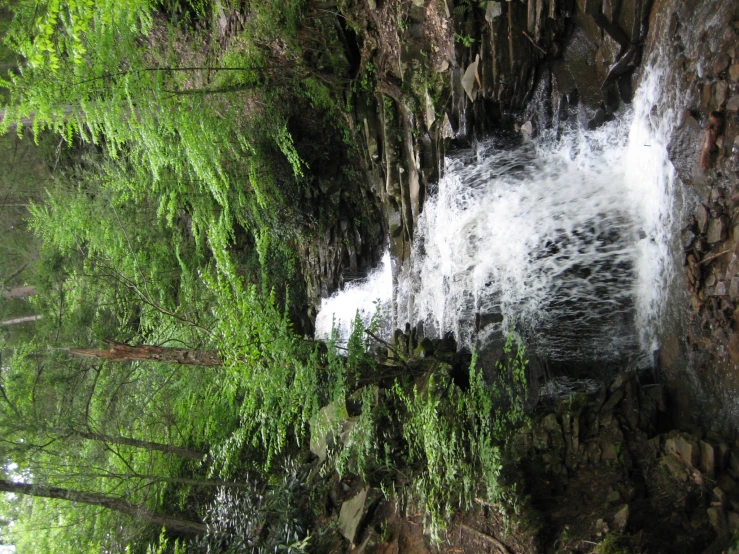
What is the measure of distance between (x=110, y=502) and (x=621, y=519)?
632cm

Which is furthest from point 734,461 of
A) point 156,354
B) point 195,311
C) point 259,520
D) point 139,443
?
point 195,311

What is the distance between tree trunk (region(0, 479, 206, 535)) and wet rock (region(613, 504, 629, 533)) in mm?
5191

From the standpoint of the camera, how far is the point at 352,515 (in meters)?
5.00

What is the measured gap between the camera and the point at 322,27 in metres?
5.86

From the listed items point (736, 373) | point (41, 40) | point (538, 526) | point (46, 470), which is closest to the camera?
point (736, 373)

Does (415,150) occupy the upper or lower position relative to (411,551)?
upper

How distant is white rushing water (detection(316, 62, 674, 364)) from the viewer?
3889 millimetres

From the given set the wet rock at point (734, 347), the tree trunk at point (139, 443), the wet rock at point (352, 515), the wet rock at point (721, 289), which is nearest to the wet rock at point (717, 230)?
the wet rock at point (721, 289)

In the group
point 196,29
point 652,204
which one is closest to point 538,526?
point 652,204

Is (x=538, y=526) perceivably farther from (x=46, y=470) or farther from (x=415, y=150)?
(x=46, y=470)

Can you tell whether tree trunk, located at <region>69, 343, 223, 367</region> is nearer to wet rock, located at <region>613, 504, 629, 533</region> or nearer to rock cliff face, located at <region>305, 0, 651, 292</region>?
rock cliff face, located at <region>305, 0, 651, 292</region>

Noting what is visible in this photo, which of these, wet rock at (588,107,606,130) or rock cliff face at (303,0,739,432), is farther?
wet rock at (588,107,606,130)

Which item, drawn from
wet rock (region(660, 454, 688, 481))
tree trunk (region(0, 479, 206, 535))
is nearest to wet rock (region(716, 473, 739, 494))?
wet rock (region(660, 454, 688, 481))

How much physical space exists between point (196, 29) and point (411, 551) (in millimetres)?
7148
